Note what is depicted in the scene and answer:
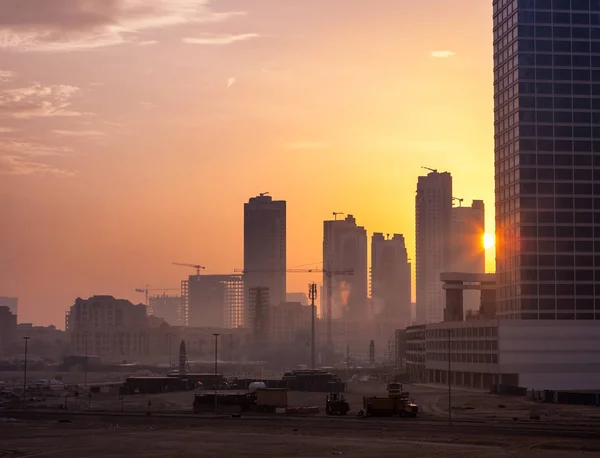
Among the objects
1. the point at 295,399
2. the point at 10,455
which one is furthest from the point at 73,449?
the point at 295,399

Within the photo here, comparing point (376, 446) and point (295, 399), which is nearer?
point (376, 446)

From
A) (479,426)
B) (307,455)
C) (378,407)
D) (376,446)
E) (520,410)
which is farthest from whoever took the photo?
(520,410)

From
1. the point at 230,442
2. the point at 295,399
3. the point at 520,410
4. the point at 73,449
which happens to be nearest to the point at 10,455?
the point at 73,449

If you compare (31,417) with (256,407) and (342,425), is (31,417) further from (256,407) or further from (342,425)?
(342,425)

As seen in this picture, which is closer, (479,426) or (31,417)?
(479,426)

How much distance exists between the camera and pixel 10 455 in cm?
9475

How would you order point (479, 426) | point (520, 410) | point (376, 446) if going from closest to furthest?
point (376, 446) → point (479, 426) → point (520, 410)

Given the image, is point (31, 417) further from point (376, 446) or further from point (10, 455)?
point (376, 446)

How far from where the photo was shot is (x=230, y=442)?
340 feet

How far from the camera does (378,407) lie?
140 meters

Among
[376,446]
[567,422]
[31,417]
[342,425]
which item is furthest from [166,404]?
[376,446]

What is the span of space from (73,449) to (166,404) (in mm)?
84494

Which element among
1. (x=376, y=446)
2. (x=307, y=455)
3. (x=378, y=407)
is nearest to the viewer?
(x=307, y=455)

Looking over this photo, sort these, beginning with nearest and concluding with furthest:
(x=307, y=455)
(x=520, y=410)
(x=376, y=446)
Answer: (x=307, y=455), (x=376, y=446), (x=520, y=410)
